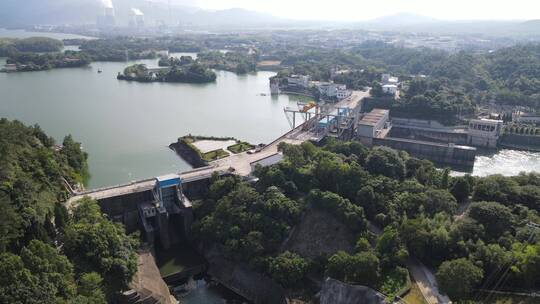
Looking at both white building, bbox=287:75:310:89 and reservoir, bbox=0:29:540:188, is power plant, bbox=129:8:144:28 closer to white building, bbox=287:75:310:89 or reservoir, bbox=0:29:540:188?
reservoir, bbox=0:29:540:188

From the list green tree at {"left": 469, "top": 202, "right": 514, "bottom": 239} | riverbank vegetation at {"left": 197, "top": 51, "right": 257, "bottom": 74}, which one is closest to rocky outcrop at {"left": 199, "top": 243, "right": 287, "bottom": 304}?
green tree at {"left": 469, "top": 202, "right": 514, "bottom": 239}

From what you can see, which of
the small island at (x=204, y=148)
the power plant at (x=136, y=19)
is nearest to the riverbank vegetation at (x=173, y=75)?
the small island at (x=204, y=148)

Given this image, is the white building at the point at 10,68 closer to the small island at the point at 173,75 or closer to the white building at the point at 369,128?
the small island at the point at 173,75

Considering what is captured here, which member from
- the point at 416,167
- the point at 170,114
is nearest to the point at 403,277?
the point at 416,167

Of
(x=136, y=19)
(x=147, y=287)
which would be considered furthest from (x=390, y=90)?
(x=136, y=19)

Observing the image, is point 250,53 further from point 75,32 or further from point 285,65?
point 75,32

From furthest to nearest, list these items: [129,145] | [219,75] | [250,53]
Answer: [250,53], [219,75], [129,145]
